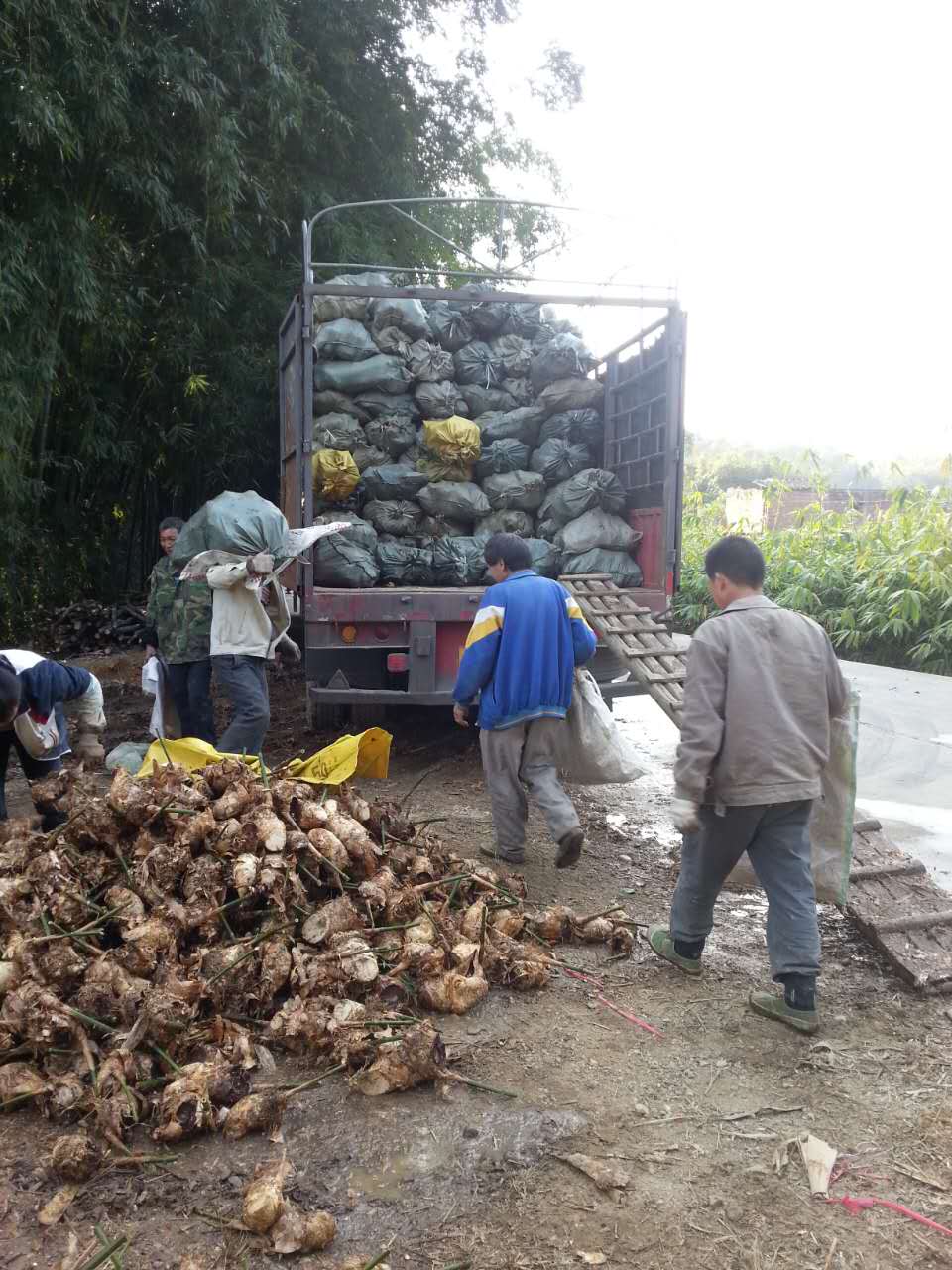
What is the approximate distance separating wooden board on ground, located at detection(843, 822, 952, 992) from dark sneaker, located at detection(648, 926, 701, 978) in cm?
56

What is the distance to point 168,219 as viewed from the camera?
800cm

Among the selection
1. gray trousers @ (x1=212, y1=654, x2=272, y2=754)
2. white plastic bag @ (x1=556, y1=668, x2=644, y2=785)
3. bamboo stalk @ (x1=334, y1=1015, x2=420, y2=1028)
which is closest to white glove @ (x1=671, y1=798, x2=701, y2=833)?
bamboo stalk @ (x1=334, y1=1015, x2=420, y2=1028)

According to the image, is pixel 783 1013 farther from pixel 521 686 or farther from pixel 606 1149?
pixel 521 686

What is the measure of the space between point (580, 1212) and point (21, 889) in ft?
6.37

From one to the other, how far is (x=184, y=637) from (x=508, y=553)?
6.15 feet

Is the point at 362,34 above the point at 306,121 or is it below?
above

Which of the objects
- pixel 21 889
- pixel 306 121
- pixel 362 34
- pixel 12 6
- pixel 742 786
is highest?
pixel 362 34

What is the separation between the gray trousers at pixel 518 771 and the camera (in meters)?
4.26

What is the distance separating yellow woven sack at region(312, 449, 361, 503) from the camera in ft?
20.3

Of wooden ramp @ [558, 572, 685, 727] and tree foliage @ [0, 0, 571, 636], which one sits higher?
tree foliage @ [0, 0, 571, 636]

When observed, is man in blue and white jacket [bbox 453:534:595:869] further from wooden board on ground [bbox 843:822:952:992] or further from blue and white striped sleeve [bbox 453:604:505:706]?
wooden board on ground [bbox 843:822:952:992]

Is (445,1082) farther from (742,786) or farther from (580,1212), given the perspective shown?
(742,786)

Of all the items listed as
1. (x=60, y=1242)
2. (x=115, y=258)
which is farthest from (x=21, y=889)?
(x=115, y=258)

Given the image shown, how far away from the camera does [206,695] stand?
17.5ft
